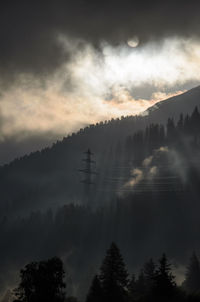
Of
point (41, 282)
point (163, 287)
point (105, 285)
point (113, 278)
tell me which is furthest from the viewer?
point (113, 278)

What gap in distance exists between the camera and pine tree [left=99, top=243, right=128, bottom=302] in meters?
50.9

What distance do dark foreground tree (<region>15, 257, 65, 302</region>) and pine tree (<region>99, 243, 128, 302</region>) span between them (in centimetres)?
1347

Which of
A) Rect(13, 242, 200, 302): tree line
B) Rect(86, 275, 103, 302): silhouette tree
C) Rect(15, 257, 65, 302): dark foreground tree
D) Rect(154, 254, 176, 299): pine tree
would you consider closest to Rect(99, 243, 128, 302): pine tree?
Rect(13, 242, 200, 302): tree line

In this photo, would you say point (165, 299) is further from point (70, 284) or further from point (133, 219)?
point (133, 219)

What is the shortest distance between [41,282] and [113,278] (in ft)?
56.6

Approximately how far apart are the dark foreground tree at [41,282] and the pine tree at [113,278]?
13.5m

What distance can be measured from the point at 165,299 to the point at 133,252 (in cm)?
12231

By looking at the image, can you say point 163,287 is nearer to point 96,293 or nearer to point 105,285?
point 105,285

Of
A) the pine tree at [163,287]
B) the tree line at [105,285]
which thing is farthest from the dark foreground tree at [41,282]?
the pine tree at [163,287]

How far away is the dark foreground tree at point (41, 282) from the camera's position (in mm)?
39344

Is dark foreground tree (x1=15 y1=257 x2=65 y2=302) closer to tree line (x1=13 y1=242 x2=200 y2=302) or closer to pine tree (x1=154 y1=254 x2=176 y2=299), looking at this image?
tree line (x1=13 y1=242 x2=200 y2=302)

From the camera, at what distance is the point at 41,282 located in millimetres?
39719

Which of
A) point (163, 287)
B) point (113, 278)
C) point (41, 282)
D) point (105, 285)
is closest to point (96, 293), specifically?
point (105, 285)

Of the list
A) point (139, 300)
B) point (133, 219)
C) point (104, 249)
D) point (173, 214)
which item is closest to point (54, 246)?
point (104, 249)
